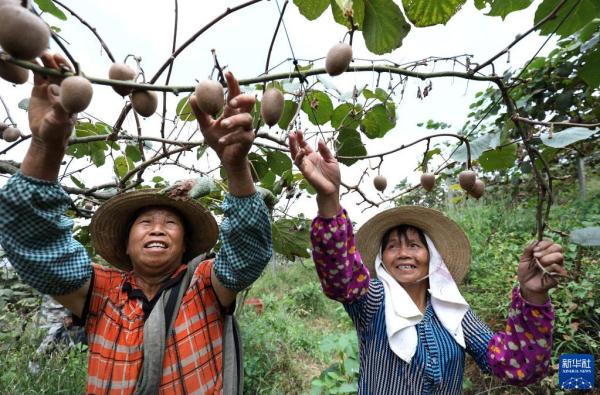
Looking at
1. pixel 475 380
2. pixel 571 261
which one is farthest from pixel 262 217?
pixel 571 261

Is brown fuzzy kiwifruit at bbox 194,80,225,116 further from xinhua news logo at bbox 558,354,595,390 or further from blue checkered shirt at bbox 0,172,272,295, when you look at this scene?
xinhua news logo at bbox 558,354,595,390

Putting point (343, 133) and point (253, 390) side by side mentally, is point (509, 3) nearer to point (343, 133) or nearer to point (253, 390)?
point (343, 133)

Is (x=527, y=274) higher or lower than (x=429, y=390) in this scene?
higher

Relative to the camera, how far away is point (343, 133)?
1.31 meters

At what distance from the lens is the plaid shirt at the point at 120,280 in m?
0.82

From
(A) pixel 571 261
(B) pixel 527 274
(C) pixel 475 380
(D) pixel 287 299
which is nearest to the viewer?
(B) pixel 527 274

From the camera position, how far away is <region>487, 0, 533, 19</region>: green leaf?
86 cm

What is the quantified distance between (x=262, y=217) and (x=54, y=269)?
0.44 metres

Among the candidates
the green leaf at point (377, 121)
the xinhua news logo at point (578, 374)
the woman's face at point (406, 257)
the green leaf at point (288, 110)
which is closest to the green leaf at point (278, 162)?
the green leaf at point (288, 110)

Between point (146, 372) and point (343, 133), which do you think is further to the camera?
point (343, 133)

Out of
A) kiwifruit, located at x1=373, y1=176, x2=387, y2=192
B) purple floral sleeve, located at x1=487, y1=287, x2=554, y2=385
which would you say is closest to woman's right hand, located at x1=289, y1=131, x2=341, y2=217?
kiwifruit, located at x1=373, y1=176, x2=387, y2=192

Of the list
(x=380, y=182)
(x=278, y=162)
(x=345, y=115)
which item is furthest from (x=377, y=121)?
(x=278, y=162)

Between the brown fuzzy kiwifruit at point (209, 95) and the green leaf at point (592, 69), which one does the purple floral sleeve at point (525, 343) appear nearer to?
the green leaf at point (592, 69)

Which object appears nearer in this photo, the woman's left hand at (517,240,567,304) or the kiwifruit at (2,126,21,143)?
the woman's left hand at (517,240,567,304)
